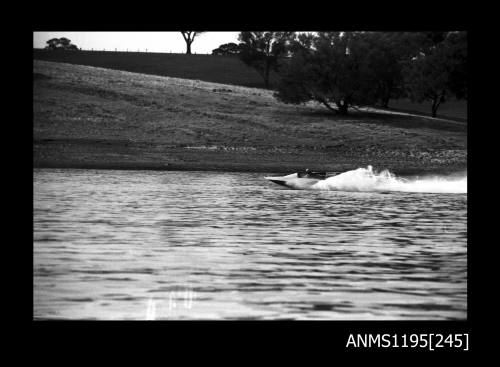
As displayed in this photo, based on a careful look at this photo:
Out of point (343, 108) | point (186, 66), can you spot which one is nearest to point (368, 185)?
point (343, 108)

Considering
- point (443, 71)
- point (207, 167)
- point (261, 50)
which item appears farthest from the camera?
point (261, 50)

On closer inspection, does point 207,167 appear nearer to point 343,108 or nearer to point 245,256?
point 343,108

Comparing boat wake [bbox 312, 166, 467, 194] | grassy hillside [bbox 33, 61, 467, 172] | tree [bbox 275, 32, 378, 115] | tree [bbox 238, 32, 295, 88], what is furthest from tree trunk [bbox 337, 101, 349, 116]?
tree [bbox 238, 32, 295, 88]

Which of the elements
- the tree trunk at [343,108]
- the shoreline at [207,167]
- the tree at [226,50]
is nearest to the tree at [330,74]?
the tree trunk at [343,108]

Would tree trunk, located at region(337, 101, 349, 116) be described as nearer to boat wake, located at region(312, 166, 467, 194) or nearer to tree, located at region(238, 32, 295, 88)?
boat wake, located at region(312, 166, 467, 194)

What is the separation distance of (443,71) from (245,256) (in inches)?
2274

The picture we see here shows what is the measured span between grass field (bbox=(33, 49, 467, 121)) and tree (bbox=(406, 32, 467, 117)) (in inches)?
579

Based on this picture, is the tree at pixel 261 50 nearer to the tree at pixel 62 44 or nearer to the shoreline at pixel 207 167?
the tree at pixel 62 44

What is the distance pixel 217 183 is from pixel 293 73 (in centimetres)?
3228

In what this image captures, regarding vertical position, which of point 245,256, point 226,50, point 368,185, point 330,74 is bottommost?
point 245,256

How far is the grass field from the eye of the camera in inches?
3718

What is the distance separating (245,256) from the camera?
1661 centimetres
